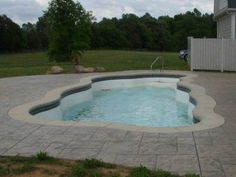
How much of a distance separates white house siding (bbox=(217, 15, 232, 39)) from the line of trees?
25834mm

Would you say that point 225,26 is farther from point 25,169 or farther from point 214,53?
point 25,169

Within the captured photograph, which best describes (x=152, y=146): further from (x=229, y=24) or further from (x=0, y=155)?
(x=229, y=24)

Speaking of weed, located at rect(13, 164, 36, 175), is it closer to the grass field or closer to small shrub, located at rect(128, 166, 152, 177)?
the grass field

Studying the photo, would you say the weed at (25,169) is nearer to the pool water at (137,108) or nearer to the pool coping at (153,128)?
the pool coping at (153,128)

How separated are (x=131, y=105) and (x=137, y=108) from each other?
24.2 inches

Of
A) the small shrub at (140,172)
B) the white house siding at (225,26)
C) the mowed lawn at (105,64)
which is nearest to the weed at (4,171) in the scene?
the small shrub at (140,172)

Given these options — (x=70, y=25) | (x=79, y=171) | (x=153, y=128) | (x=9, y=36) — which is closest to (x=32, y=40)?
(x=9, y=36)

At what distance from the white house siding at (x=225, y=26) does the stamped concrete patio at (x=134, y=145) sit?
14.3 metres

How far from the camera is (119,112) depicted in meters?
11.3

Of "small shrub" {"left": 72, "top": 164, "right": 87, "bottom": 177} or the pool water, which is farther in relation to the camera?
the pool water

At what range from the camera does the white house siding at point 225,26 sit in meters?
21.4

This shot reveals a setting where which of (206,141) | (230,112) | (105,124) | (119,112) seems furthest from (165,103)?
(206,141)

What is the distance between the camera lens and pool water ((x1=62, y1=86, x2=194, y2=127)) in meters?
10.0

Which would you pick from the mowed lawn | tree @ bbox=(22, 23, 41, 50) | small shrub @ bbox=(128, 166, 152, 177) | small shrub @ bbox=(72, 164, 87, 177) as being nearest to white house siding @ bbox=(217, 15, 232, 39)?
the mowed lawn
